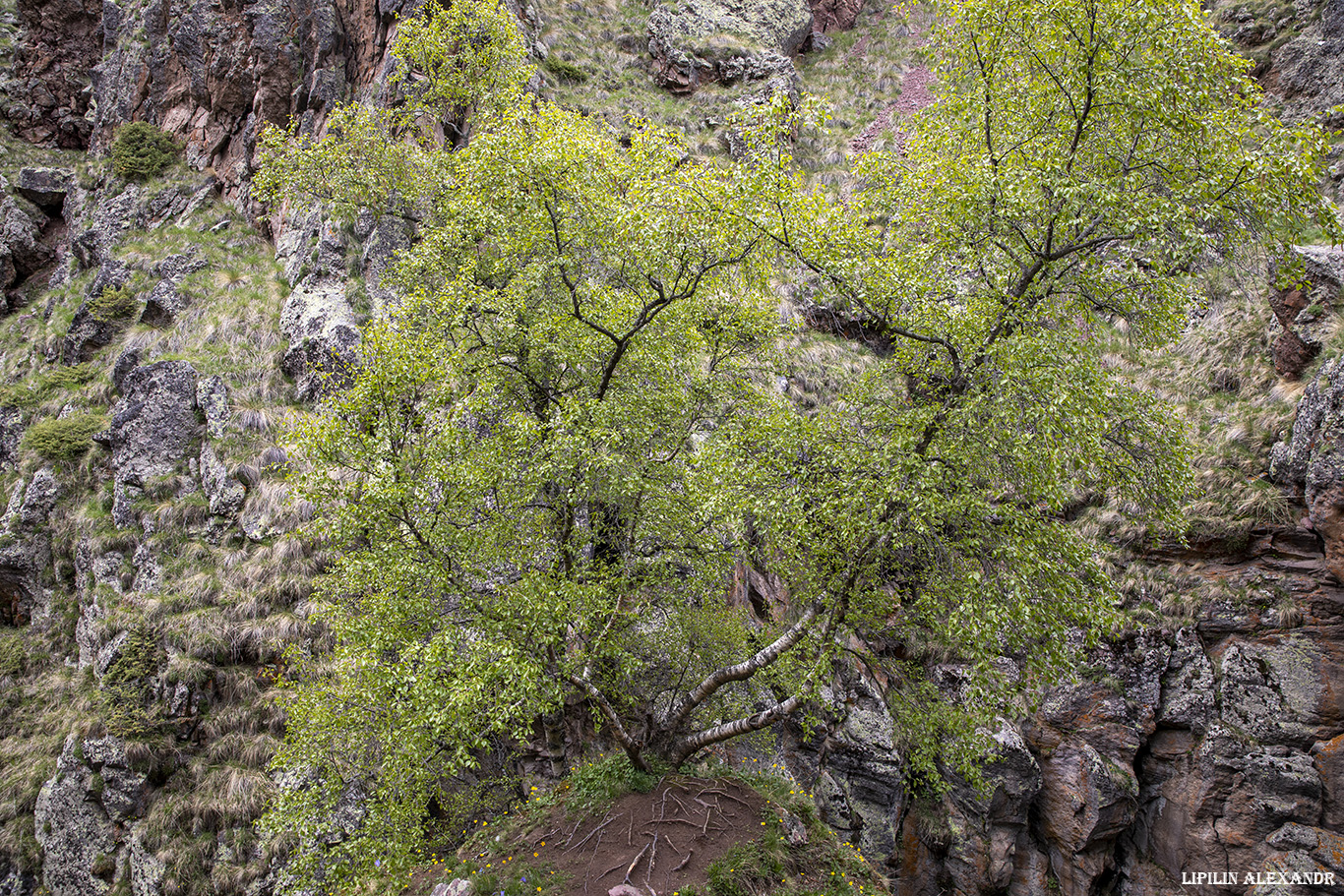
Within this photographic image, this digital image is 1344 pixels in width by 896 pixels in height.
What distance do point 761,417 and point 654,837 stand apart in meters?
7.16

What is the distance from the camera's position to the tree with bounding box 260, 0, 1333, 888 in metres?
8.04

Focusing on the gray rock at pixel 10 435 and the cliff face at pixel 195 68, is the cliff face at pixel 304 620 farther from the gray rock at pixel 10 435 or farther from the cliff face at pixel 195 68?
the cliff face at pixel 195 68

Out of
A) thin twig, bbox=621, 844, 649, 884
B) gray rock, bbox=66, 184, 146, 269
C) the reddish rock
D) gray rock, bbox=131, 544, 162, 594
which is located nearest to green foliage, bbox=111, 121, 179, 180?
gray rock, bbox=66, 184, 146, 269

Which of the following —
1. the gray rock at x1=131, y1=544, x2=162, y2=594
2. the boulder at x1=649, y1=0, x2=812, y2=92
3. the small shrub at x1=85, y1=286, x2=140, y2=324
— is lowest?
the gray rock at x1=131, y1=544, x2=162, y2=594

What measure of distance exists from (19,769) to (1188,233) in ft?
87.4

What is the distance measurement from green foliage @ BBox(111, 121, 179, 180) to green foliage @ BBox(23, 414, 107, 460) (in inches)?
670

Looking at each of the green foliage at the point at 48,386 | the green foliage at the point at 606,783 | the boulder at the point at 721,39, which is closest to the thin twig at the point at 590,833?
the green foliage at the point at 606,783

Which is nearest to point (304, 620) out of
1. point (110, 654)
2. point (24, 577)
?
point (110, 654)

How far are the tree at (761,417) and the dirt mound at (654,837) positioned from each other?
802mm

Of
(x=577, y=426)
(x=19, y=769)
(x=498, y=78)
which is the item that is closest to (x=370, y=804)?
(x=577, y=426)

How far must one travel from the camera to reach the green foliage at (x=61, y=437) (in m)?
20.0

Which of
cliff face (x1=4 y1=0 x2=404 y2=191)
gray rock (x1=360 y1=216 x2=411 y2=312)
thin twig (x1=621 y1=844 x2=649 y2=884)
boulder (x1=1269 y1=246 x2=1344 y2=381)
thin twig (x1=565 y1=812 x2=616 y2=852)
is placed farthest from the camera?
cliff face (x1=4 y1=0 x2=404 y2=191)

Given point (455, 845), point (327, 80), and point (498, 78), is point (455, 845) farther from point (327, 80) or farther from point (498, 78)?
point (327, 80)

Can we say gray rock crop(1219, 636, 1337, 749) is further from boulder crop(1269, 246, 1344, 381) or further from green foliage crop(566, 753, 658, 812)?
green foliage crop(566, 753, 658, 812)
